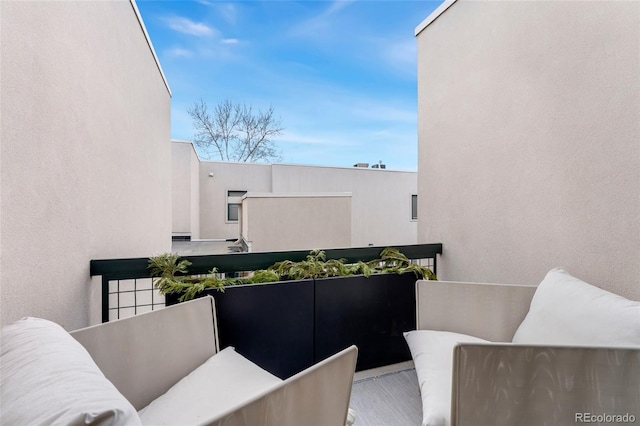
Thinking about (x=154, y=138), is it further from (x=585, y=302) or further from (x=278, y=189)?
(x=278, y=189)

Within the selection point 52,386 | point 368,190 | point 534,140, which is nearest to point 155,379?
point 52,386

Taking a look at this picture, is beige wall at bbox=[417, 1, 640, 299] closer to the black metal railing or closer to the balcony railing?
the black metal railing

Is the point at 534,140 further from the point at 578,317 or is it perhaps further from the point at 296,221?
the point at 296,221

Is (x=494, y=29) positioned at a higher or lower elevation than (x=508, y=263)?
higher

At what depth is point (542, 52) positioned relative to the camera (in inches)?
76.0

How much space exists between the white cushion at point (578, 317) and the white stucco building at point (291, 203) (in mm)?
4975

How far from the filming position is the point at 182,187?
8.42 meters

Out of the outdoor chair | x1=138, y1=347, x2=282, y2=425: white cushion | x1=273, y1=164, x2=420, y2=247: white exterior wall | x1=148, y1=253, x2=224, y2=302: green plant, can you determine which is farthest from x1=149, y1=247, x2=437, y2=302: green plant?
x1=273, y1=164, x2=420, y2=247: white exterior wall

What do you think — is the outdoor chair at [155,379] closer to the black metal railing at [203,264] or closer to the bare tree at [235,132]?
the black metal railing at [203,264]

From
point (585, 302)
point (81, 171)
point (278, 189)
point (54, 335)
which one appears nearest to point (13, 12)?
point (81, 171)

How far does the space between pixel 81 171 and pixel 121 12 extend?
5.11ft

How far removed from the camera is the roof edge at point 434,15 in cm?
272

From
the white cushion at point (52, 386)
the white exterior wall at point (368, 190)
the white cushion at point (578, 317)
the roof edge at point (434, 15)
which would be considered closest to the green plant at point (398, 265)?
the white cushion at point (578, 317)

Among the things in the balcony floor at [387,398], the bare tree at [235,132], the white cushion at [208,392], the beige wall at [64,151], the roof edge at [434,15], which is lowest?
the balcony floor at [387,398]
